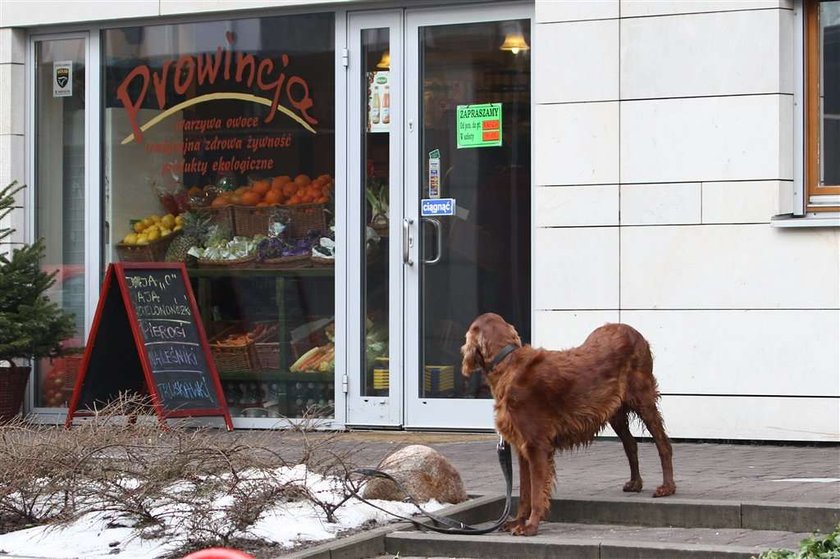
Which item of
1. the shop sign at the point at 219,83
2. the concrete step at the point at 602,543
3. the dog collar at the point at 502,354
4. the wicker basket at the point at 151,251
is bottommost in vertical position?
the concrete step at the point at 602,543

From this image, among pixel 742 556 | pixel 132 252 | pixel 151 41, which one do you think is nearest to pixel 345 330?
pixel 132 252

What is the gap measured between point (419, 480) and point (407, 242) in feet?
12.9

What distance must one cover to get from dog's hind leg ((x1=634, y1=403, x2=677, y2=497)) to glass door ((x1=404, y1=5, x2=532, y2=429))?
3536 millimetres

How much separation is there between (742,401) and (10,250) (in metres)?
6.62

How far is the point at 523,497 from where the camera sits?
736cm

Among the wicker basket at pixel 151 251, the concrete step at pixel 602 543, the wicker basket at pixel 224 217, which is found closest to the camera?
the concrete step at pixel 602 543

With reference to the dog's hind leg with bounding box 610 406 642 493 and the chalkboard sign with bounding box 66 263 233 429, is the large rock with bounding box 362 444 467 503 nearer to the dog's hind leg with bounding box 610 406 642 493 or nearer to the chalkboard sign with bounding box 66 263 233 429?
the dog's hind leg with bounding box 610 406 642 493

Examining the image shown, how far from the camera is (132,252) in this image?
12.8 meters

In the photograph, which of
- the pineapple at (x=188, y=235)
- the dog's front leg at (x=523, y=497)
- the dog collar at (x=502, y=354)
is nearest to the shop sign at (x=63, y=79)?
the pineapple at (x=188, y=235)

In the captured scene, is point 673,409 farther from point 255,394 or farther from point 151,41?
point 151,41

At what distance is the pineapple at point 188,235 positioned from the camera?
12.6m

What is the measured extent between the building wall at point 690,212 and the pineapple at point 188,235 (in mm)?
3276

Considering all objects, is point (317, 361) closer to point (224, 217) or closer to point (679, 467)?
point (224, 217)

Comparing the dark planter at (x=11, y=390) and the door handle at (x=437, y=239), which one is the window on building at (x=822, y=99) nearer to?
the door handle at (x=437, y=239)
